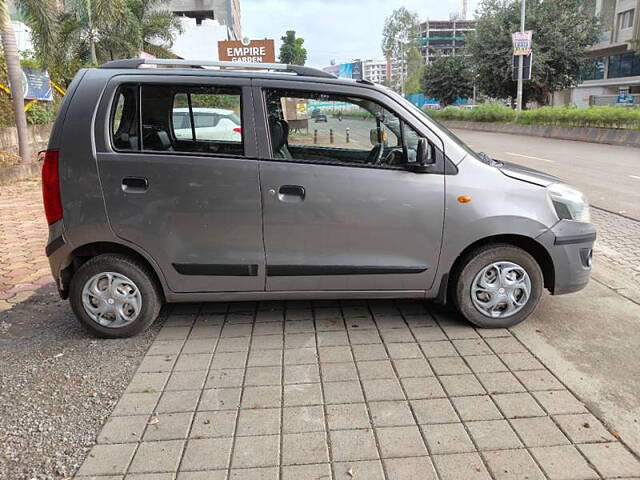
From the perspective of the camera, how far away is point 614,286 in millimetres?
5234

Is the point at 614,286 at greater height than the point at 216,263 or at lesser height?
lesser

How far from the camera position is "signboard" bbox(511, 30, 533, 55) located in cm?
2872

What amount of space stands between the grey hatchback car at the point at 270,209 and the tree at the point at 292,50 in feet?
245

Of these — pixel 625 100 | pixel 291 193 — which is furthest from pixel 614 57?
pixel 291 193

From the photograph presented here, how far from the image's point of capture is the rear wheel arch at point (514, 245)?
13.4ft

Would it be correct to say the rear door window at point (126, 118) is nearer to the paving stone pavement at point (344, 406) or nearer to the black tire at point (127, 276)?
the black tire at point (127, 276)

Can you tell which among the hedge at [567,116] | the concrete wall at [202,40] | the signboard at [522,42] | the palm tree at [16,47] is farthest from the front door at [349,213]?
the concrete wall at [202,40]

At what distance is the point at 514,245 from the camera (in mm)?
4129

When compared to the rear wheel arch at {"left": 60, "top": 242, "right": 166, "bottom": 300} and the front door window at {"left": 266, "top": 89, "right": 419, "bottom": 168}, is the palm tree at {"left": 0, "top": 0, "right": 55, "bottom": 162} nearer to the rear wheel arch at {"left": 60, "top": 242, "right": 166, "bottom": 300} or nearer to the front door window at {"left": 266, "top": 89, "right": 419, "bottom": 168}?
the rear wheel arch at {"left": 60, "top": 242, "right": 166, "bottom": 300}

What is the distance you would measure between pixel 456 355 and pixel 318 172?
1.61 m

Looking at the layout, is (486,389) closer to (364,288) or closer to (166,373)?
(364,288)

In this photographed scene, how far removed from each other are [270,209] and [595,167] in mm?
13061

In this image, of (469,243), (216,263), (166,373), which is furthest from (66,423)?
(469,243)

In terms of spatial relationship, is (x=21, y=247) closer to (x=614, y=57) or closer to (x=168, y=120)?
(x=168, y=120)
